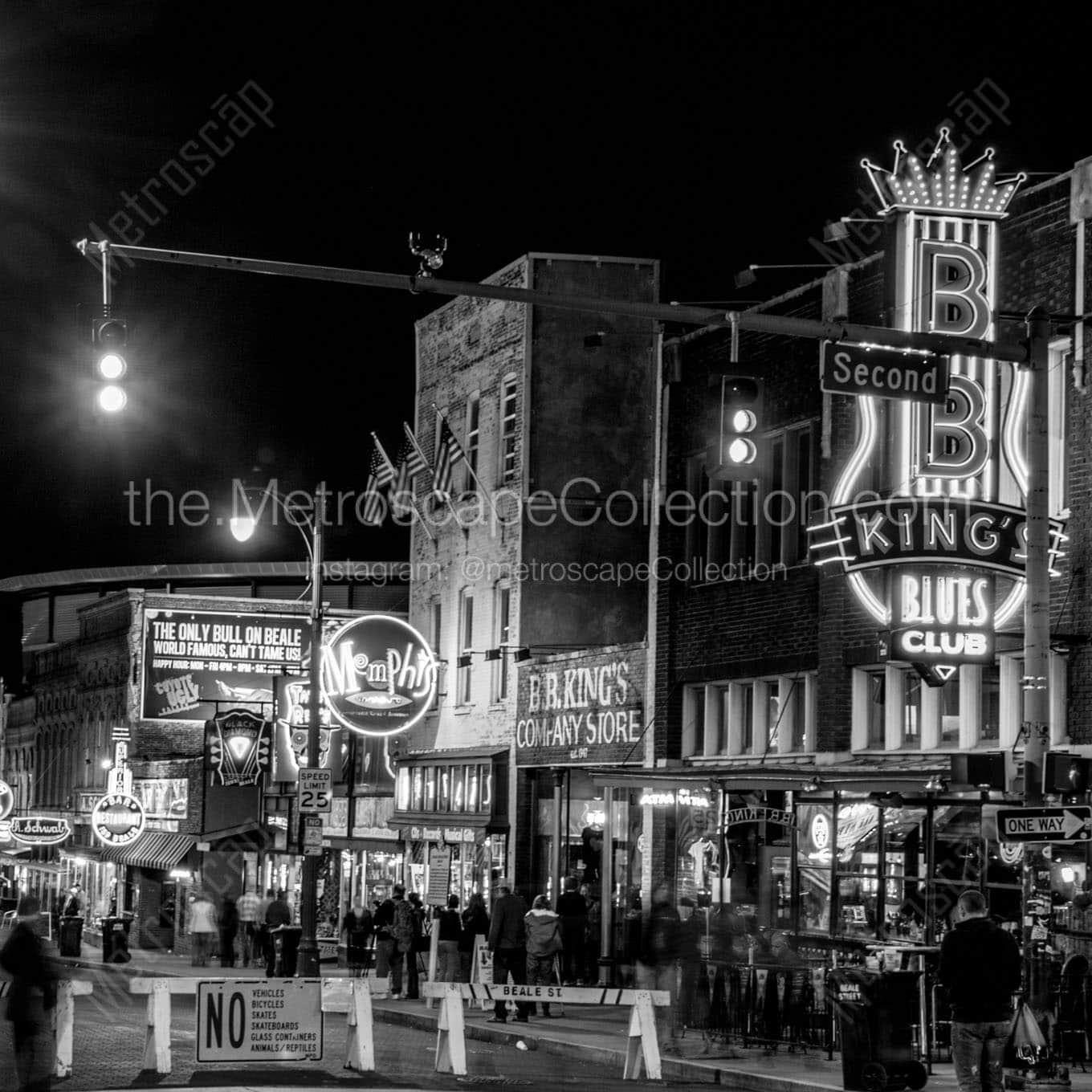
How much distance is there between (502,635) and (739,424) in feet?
72.2

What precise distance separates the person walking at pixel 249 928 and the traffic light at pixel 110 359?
27.0 m

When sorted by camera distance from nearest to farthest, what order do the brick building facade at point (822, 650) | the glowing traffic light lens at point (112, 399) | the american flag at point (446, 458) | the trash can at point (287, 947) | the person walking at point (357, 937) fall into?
the glowing traffic light lens at point (112, 399), the brick building facade at point (822, 650), the trash can at point (287, 947), the person walking at point (357, 937), the american flag at point (446, 458)

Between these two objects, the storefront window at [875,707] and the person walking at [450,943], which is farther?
the person walking at [450,943]

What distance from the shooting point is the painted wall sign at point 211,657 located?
52.8 m

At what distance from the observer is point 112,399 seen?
15.5m

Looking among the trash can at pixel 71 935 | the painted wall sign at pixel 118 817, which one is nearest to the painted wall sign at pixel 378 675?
the trash can at pixel 71 935

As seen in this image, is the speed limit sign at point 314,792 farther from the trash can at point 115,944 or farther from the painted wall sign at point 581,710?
the trash can at point 115,944

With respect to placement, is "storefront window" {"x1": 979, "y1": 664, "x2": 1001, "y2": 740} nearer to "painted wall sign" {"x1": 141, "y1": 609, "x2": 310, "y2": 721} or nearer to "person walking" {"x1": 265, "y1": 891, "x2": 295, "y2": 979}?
"person walking" {"x1": 265, "y1": 891, "x2": 295, "y2": 979}

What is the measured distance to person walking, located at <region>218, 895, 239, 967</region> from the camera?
4075 centimetres

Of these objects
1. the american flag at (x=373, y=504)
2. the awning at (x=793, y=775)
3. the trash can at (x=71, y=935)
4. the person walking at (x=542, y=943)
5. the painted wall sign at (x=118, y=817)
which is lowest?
the trash can at (x=71, y=935)

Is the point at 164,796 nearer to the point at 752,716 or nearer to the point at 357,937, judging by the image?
the point at 357,937

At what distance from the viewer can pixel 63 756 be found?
7275 centimetres

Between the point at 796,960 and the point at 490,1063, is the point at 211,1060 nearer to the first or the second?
the point at 490,1063

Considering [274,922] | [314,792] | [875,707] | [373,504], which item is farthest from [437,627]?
[875,707]
